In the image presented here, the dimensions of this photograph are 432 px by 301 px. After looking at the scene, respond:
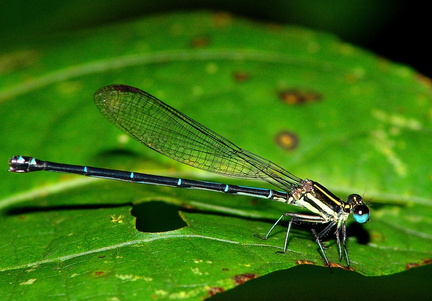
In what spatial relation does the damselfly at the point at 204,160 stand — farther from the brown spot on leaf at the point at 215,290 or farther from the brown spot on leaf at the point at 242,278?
the brown spot on leaf at the point at 215,290

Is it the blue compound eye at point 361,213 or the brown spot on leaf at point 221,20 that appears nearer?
the blue compound eye at point 361,213

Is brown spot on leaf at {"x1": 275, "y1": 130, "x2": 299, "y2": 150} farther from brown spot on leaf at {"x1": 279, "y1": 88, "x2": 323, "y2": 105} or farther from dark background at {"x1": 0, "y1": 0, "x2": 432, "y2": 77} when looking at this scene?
dark background at {"x1": 0, "y1": 0, "x2": 432, "y2": 77}

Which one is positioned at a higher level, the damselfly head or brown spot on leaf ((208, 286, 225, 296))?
the damselfly head

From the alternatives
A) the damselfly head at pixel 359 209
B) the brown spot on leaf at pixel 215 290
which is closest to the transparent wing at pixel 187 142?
the damselfly head at pixel 359 209

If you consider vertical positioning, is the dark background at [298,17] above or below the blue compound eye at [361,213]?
above

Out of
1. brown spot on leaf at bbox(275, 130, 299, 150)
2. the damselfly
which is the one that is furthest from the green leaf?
the damselfly

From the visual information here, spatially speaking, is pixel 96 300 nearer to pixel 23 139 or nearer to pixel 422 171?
pixel 23 139

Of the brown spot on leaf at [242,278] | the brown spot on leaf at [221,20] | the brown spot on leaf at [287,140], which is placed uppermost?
the brown spot on leaf at [221,20]
